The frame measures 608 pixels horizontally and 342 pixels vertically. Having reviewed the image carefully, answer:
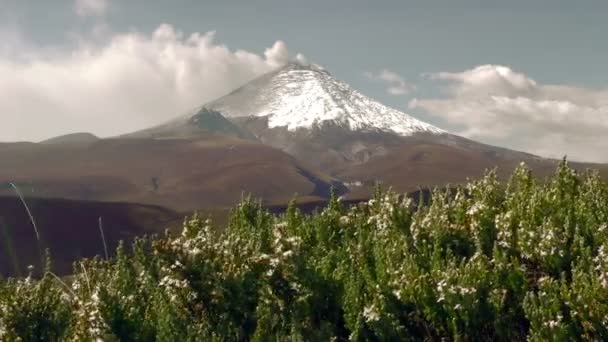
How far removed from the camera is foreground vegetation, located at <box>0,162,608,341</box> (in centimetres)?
1565

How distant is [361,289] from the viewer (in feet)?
61.0

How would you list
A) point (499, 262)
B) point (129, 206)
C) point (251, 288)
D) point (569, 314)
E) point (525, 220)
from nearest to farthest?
point (569, 314), point (499, 262), point (251, 288), point (525, 220), point (129, 206)

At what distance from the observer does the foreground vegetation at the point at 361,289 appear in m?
15.6

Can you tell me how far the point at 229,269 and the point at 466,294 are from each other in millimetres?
6589

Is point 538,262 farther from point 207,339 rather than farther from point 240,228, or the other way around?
point 240,228

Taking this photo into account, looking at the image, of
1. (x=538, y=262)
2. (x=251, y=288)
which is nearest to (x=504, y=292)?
(x=538, y=262)

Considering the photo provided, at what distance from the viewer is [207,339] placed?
49.8 feet

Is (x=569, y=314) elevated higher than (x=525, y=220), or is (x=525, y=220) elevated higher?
(x=525, y=220)

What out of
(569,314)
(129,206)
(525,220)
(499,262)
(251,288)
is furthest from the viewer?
(129,206)

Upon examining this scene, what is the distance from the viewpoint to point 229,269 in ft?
58.3

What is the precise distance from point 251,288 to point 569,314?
27.5 feet

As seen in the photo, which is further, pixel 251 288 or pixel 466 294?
pixel 251 288

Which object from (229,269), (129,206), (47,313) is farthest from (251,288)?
(129,206)

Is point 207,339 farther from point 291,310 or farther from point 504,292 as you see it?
point 504,292
